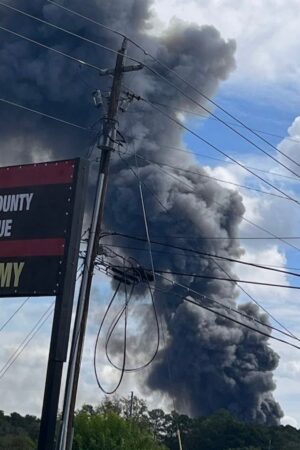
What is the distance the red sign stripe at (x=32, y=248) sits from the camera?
1594cm

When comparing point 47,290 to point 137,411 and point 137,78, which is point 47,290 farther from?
point 137,78

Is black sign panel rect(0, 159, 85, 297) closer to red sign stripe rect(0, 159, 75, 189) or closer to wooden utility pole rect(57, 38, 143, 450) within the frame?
red sign stripe rect(0, 159, 75, 189)

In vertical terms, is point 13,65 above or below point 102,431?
above

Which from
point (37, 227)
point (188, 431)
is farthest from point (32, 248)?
point (188, 431)

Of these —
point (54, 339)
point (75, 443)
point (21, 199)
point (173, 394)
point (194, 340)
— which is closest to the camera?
point (54, 339)

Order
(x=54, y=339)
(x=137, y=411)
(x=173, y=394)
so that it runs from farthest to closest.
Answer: (x=173, y=394)
(x=137, y=411)
(x=54, y=339)

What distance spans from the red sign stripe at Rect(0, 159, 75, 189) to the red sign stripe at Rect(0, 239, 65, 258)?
990 mm

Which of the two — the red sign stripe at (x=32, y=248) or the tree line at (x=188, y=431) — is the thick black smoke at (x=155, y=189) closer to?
the tree line at (x=188, y=431)

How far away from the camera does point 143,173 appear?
231 feet

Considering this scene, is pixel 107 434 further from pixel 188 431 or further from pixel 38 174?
pixel 188 431

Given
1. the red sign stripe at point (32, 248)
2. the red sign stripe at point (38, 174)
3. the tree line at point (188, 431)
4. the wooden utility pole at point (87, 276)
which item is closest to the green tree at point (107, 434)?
the tree line at point (188, 431)

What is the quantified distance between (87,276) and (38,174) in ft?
15.1

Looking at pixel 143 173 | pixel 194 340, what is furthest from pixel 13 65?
pixel 194 340

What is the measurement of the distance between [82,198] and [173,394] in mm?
64023
